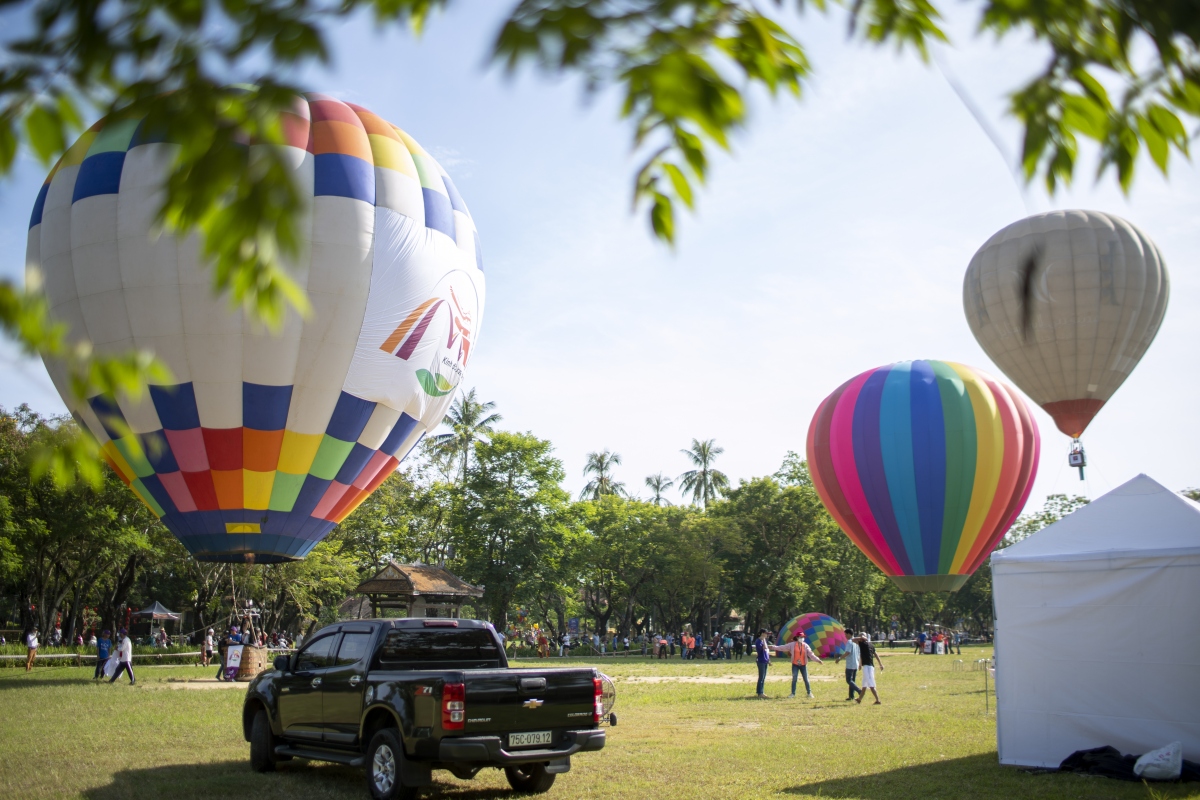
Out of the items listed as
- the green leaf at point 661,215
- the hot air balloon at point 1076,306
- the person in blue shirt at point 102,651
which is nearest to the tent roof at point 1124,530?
the green leaf at point 661,215

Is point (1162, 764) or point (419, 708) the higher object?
point (419, 708)

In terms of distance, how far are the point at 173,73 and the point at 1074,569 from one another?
1050 centimetres

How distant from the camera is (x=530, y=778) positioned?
9859 mm

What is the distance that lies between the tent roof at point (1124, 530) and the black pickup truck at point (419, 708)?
17.4 feet

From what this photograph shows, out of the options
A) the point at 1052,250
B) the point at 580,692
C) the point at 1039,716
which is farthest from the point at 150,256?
the point at 1052,250

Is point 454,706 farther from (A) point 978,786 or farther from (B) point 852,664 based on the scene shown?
(B) point 852,664

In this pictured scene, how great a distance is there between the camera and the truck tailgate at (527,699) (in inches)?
337

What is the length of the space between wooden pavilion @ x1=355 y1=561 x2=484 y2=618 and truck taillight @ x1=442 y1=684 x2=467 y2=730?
86.8 feet

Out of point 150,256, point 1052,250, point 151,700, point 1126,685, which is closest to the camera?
point 1126,685

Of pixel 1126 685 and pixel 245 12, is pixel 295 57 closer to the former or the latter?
pixel 245 12

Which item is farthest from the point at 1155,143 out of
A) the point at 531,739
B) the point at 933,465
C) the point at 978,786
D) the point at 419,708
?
the point at 933,465

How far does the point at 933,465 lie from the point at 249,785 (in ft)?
72.6

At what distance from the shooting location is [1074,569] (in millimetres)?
10508

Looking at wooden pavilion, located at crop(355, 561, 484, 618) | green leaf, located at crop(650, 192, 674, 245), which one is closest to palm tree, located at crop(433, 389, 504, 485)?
wooden pavilion, located at crop(355, 561, 484, 618)
